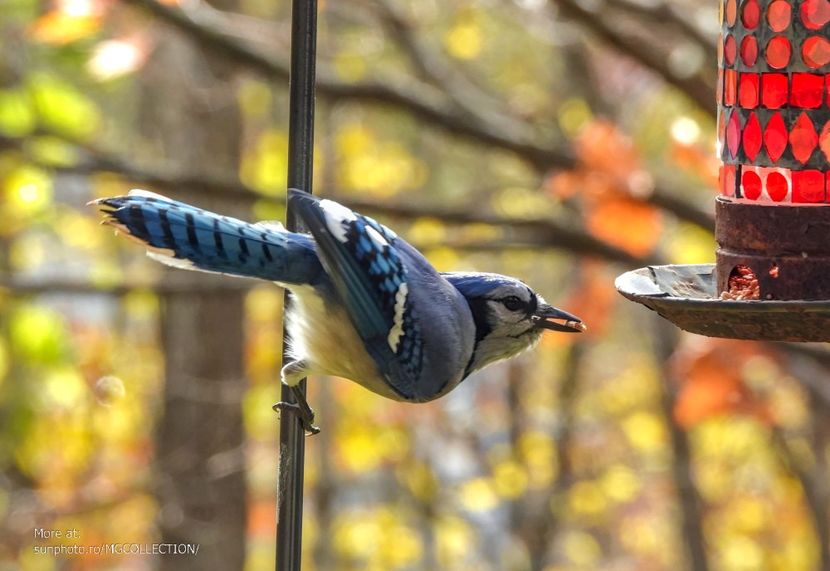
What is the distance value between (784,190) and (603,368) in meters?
9.72

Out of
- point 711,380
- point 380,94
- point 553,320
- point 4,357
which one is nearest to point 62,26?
point 380,94

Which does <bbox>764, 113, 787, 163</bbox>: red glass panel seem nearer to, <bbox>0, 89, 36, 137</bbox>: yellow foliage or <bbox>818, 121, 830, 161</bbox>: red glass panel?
<bbox>818, 121, 830, 161</bbox>: red glass panel

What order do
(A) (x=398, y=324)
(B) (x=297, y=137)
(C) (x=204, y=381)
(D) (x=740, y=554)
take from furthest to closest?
1. (D) (x=740, y=554)
2. (C) (x=204, y=381)
3. (A) (x=398, y=324)
4. (B) (x=297, y=137)

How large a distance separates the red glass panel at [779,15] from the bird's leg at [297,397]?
4.41 feet

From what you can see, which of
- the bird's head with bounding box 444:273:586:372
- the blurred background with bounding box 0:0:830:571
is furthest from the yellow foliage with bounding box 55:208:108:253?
the bird's head with bounding box 444:273:586:372

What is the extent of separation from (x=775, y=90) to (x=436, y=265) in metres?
6.70

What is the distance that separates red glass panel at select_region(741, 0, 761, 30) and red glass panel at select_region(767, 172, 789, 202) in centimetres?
34

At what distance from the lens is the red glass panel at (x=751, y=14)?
2.76 meters

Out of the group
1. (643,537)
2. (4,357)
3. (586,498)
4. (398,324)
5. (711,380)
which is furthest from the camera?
(643,537)

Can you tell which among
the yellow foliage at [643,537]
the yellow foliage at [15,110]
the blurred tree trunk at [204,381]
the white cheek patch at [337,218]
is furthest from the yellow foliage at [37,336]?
the yellow foliage at [643,537]

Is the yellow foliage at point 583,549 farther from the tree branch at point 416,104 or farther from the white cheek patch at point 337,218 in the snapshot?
the white cheek patch at point 337,218

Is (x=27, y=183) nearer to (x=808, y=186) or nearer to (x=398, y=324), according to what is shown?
(x=398, y=324)

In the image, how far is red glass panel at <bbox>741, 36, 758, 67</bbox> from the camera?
2768 millimetres

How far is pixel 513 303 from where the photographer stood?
3375mm
